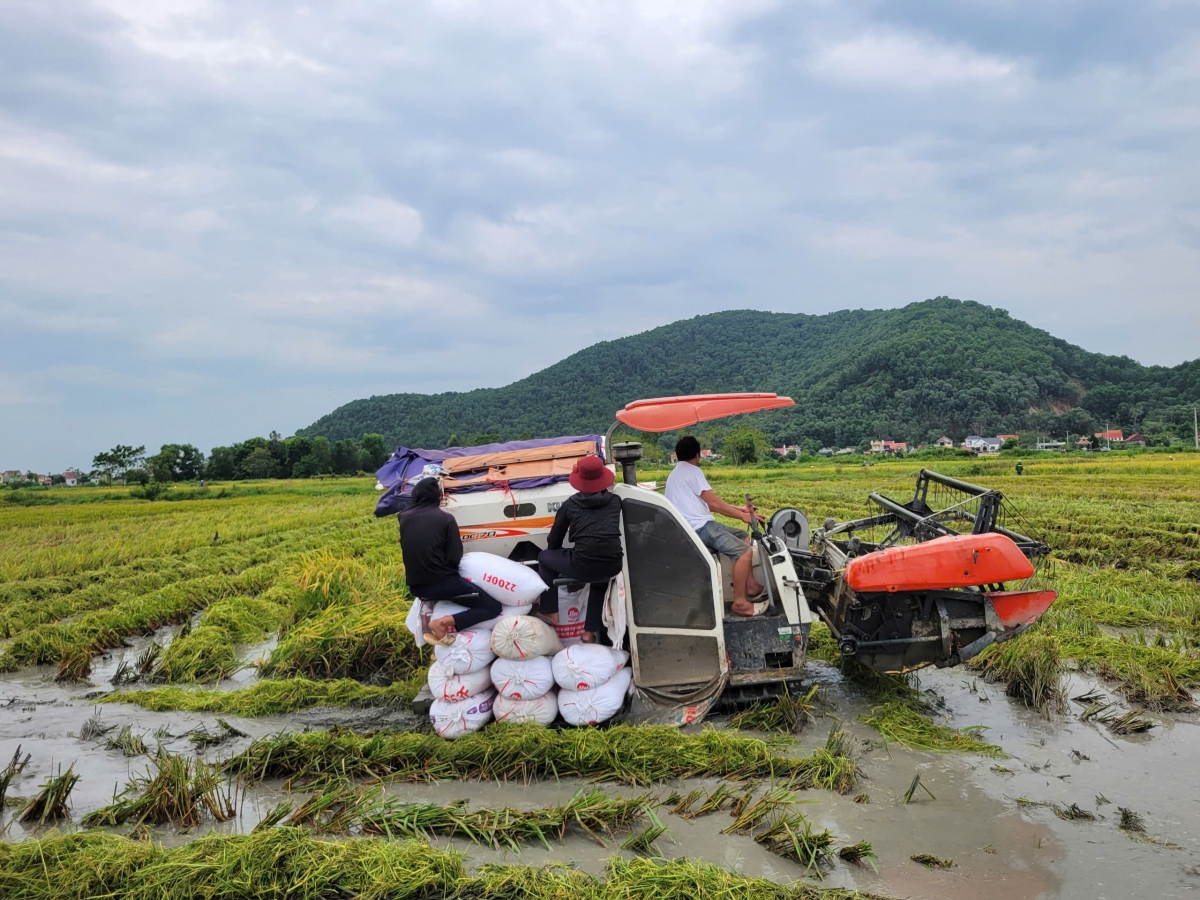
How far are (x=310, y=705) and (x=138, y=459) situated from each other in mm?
54580

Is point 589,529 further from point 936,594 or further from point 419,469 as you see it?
point 936,594

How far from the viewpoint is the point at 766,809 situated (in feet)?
13.3

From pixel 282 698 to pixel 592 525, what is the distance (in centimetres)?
305

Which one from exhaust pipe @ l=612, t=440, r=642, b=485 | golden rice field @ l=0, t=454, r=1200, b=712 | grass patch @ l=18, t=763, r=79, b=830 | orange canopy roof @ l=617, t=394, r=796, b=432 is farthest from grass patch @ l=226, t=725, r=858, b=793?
orange canopy roof @ l=617, t=394, r=796, b=432

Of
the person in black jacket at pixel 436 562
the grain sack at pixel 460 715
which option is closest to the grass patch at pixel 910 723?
the grain sack at pixel 460 715

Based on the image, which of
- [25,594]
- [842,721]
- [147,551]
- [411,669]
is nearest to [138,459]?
[147,551]

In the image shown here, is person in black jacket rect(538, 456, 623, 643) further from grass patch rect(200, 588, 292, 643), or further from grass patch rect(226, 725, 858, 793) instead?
grass patch rect(200, 588, 292, 643)

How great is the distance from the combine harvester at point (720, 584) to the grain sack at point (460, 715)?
42.3 inches

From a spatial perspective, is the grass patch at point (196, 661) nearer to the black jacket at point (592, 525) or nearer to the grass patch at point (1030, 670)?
the black jacket at point (592, 525)

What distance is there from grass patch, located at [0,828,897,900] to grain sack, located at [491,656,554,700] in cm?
178

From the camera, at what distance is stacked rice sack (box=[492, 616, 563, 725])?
5.30 metres

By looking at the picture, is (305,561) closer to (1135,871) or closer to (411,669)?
(411,669)

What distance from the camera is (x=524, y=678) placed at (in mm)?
5332

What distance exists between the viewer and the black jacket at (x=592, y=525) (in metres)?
5.29
